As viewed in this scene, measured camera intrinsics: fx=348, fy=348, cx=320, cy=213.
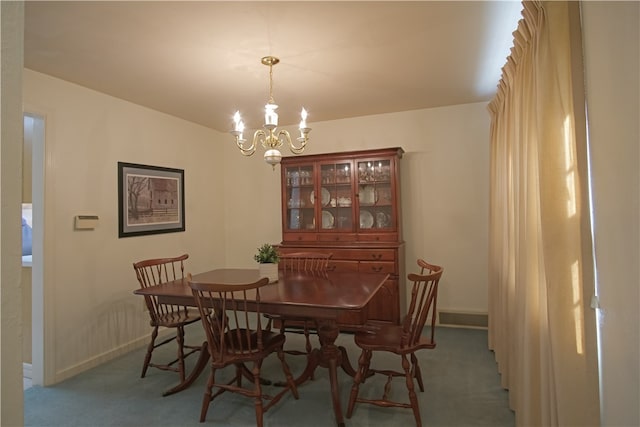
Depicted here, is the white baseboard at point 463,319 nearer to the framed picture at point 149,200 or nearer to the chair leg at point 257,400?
the chair leg at point 257,400

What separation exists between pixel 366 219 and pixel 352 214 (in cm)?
17

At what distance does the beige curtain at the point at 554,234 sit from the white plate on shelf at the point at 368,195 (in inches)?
78.1

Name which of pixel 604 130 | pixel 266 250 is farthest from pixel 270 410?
pixel 604 130

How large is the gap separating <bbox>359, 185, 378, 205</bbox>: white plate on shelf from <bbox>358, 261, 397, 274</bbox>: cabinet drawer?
0.69 meters

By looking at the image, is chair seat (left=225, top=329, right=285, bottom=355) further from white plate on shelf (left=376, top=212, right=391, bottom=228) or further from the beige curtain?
white plate on shelf (left=376, top=212, right=391, bottom=228)

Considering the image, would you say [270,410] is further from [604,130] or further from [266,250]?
[604,130]

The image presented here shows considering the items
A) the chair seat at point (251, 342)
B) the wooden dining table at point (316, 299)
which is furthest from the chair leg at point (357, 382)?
the chair seat at point (251, 342)

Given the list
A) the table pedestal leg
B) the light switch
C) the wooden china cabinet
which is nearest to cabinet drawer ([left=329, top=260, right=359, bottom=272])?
the wooden china cabinet

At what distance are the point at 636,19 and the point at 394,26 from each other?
1.34 meters

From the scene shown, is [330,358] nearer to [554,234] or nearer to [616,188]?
[554,234]

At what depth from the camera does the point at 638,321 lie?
1.10m

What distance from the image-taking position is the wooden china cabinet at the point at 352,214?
3.62 meters

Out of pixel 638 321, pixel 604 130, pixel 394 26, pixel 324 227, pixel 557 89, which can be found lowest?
pixel 638 321

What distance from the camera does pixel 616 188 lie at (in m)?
1.20
